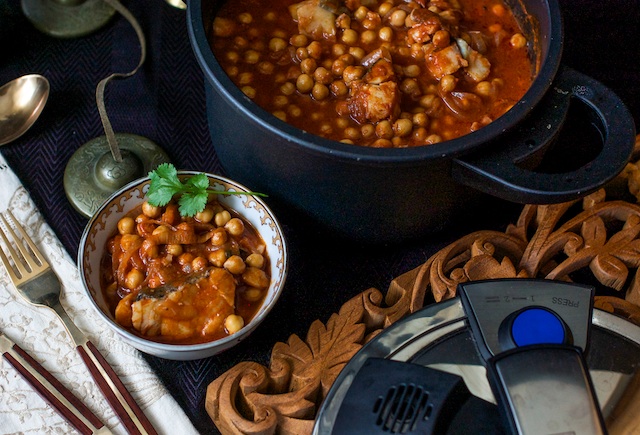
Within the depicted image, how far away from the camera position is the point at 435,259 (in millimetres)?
1839

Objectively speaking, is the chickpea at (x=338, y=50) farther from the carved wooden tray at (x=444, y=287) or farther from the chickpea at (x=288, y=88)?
the carved wooden tray at (x=444, y=287)

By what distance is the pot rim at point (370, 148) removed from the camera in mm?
1521

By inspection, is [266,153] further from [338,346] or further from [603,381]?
[603,381]

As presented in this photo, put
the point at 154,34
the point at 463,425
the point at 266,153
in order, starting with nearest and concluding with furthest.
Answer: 1. the point at 463,425
2. the point at 266,153
3. the point at 154,34

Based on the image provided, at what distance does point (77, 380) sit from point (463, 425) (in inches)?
39.6

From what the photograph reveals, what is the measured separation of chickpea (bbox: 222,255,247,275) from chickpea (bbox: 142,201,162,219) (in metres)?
0.24

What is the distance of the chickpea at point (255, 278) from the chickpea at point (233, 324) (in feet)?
0.35

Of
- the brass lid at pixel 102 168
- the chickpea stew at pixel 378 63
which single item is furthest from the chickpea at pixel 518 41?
the brass lid at pixel 102 168

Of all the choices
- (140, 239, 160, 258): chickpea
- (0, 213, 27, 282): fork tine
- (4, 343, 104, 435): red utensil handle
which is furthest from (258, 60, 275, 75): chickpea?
(4, 343, 104, 435): red utensil handle

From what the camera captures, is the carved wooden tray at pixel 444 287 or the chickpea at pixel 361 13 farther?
the chickpea at pixel 361 13

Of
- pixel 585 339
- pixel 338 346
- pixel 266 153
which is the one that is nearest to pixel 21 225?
pixel 266 153

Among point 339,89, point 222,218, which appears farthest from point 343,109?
point 222,218

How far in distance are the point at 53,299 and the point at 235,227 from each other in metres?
0.51

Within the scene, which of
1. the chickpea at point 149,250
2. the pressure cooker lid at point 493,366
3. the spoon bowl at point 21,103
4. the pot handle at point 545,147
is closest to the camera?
the pressure cooker lid at point 493,366
